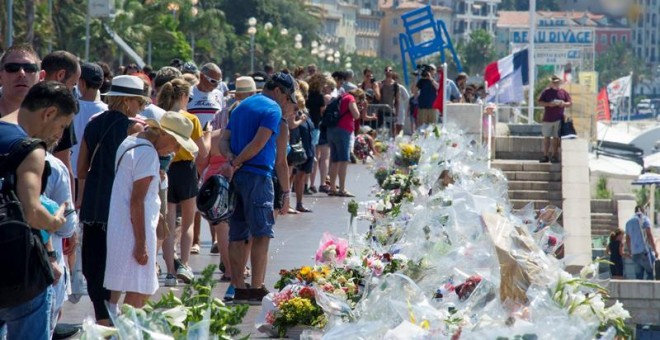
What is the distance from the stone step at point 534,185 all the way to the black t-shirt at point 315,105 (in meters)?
8.97

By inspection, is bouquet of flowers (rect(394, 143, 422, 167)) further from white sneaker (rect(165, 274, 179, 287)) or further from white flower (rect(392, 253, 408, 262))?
white flower (rect(392, 253, 408, 262))

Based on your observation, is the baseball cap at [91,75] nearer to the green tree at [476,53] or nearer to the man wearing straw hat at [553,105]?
the man wearing straw hat at [553,105]

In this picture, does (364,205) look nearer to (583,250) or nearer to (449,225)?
(449,225)

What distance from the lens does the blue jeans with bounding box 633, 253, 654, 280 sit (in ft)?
98.1

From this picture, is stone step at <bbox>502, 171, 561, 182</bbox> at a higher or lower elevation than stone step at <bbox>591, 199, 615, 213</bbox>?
higher

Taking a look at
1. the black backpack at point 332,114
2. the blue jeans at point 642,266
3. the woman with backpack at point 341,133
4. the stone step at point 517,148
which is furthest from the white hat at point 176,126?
the blue jeans at point 642,266

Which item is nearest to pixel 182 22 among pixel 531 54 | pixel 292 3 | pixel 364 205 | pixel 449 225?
pixel 292 3

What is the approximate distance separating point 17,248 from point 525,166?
2266 cm

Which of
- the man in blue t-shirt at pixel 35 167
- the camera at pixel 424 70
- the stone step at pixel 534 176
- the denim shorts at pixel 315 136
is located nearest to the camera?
the man in blue t-shirt at pixel 35 167

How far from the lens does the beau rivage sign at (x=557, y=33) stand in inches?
5782

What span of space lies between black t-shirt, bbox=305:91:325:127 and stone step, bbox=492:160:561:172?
28.6 ft

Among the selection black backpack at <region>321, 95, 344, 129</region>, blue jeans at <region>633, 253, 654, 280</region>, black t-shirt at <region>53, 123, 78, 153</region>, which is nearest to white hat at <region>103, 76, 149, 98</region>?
black t-shirt at <region>53, 123, 78, 153</region>

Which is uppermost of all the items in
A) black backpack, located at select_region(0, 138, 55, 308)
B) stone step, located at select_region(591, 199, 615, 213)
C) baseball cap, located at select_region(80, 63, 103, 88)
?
baseball cap, located at select_region(80, 63, 103, 88)

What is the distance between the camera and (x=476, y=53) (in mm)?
187750
